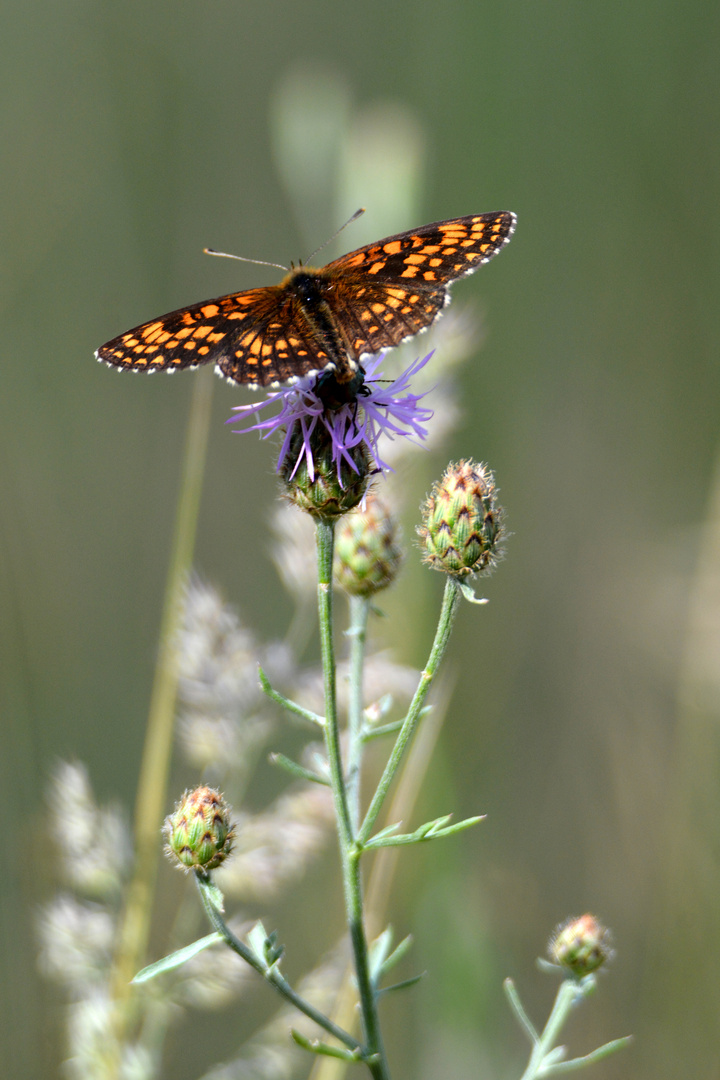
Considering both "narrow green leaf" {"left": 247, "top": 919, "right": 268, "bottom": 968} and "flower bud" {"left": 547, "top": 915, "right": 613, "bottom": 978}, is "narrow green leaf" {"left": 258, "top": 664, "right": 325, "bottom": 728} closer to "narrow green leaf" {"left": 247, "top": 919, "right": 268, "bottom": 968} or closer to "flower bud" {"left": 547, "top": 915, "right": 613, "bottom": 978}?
"narrow green leaf" {"left": 247, "top": 919, "right": 268, "bottom": 968}

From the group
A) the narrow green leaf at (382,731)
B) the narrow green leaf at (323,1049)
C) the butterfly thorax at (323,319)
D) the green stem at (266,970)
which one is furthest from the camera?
the butterfly thorax at (323,319)

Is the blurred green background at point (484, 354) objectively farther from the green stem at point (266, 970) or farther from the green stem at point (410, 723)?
the green stem at point (266, 970)

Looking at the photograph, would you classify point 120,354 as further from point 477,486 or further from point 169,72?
point 169,72

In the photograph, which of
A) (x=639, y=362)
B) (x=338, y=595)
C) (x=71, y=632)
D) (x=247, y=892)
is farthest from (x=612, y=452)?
(x=247, y=892)

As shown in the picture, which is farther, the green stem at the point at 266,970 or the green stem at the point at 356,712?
the green stem at the point at 356,712

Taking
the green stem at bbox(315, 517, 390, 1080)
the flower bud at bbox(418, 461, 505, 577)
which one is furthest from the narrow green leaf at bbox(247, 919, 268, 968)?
the flower bud at bbox(418, 461, 505, 577)

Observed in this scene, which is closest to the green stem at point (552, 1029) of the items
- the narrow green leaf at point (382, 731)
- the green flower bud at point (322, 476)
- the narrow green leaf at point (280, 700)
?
the narrow green leaf at point (382, 731)

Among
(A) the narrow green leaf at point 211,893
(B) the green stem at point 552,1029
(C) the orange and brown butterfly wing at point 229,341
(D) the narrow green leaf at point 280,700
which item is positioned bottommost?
(B) the green stem at point 552,1029
